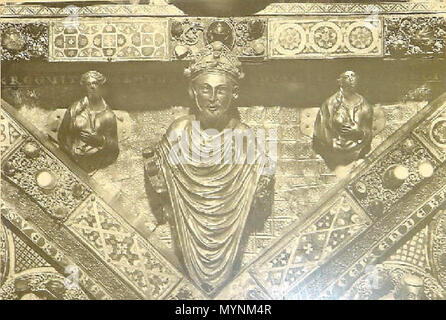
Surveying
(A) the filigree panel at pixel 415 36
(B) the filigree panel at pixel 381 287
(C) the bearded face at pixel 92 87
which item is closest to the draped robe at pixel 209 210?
(C) the bearded face at pixel 92 87

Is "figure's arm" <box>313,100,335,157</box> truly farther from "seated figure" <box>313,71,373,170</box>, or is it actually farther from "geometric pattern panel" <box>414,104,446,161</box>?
"geometric pattern panel" <box>414,104,446,161</box>

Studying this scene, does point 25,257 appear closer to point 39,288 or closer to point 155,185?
point 39,288

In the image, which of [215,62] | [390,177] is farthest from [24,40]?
[390,177]

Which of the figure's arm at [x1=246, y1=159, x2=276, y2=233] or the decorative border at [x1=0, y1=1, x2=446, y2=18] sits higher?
the decorative border at [x1=0, y1=1, x2=446, y2=18]

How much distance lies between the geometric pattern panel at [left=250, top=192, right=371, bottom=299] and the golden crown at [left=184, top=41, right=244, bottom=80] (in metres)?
0.89

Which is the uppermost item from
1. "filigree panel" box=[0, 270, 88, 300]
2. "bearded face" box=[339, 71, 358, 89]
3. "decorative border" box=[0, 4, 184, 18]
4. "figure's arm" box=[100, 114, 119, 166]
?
"decorative border" box=[0, 4, 184, 18]

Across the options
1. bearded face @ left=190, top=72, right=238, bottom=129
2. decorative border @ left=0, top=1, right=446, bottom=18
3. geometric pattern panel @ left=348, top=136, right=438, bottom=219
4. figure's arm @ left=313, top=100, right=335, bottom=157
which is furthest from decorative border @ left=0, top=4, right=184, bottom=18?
geometric pattern panel @ left=348, top=136, right=438, bottom=219

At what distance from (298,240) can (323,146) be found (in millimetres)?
520

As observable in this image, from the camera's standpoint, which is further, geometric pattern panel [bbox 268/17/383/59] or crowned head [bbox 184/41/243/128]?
geometric pattern panel [bbox 268/17/383/59]

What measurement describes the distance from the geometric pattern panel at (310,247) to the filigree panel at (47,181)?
1.03 m

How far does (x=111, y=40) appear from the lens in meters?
5.06

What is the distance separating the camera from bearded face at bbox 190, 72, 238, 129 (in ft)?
16.2

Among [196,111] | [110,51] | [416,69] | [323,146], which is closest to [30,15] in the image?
[110,51]

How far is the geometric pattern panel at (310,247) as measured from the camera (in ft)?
16.3
